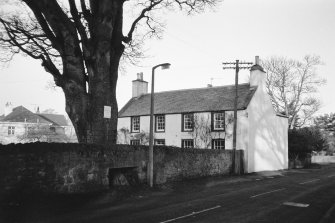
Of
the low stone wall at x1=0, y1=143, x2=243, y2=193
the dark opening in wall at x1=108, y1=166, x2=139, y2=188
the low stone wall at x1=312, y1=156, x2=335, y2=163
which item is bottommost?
the low stone wall at x1=312, y1=156, x2=335, y2=163

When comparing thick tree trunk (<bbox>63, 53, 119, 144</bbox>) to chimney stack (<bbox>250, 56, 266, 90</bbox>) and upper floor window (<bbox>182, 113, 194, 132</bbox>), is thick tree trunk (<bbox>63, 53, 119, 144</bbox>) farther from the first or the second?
chimney stack (<bbox>250, 56, 266, 90</bbox>)

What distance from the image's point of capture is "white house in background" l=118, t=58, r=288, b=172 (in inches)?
1307

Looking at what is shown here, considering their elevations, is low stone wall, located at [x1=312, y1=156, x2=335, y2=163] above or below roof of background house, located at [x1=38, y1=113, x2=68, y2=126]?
below

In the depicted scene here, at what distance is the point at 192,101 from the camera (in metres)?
37.7

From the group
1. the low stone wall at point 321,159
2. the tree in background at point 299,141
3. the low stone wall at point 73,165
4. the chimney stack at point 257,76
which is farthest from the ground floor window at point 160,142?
the low stone wall at point 321,159

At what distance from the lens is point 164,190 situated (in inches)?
692

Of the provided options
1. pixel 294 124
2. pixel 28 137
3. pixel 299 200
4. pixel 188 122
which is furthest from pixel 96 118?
pixel 294 124

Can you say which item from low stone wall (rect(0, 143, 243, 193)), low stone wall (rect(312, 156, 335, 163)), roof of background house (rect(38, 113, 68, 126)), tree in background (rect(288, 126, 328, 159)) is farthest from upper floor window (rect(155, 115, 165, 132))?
roof of background house (rect(38, 113, 68, 126))

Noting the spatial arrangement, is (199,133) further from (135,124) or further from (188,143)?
(135,124)

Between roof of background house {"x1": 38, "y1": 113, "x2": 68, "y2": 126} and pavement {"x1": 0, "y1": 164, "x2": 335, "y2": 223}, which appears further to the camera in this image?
roof of background house {"x1": 38, "y1": 113, "x2": 68, "y2": 126}

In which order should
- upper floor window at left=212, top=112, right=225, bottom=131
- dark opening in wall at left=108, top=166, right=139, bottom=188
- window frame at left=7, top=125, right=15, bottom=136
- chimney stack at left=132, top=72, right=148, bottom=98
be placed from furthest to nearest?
window frame at left=7, top=125, right=15, bottom=136 → chimney stack at left=132, top=72, right=148, bottom=98 → upper floor window at left=212, top=112, right=225, bottom=131 → dark opening in wall at left=108, top=166, right=139, bottom=188

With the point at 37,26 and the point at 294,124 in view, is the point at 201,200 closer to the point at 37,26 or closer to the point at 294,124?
the point at 37,26

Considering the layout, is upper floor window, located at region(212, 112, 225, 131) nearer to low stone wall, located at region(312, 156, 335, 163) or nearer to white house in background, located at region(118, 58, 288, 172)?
white house in background, located at region(118, 58, 288, 172)

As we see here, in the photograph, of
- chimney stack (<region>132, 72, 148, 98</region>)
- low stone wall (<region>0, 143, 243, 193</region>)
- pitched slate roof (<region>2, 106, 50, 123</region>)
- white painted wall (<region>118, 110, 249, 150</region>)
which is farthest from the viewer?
pitched slate roof (<region>2, 106, 50, 123</region>)
